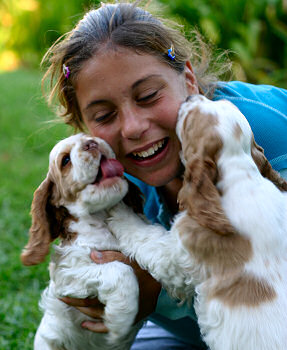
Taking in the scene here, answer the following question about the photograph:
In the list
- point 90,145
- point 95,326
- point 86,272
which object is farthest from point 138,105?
point 95,326

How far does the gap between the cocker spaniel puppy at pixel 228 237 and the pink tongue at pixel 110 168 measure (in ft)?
1.45

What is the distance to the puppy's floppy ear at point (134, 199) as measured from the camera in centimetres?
341

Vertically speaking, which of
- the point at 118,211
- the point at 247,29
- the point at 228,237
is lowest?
the point at 247,29

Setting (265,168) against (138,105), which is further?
(138,105)

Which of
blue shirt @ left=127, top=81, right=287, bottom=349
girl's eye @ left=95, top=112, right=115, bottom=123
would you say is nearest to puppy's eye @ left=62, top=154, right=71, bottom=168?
girl's eye @ left=95, top=112, right=115, bottom=123

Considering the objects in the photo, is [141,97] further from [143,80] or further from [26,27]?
[26,27]

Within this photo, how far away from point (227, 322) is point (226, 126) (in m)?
0.95

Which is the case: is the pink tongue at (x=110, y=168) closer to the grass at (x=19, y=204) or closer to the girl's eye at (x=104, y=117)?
the girl's eye at (x=104, y=117)

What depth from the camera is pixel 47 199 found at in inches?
131

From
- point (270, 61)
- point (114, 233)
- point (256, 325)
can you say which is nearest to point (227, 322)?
point (256, 325)

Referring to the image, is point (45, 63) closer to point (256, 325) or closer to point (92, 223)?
point (92, 223)

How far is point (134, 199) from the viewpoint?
135 inches

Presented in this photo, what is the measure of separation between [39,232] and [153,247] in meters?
0.71

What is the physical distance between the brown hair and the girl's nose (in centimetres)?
36
